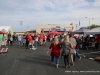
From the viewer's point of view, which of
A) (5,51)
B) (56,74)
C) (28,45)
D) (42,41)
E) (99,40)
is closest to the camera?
Answer: (56,74)

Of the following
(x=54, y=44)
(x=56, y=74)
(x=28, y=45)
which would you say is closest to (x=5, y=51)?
(x=28, y=45)

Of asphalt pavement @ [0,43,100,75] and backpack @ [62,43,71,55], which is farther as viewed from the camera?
backpack @ [62,43,71,55]

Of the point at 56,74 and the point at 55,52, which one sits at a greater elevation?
the point at 55,52

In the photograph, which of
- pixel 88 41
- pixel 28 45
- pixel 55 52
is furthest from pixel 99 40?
pixel 55 52

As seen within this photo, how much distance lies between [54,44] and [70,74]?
2.00 meters

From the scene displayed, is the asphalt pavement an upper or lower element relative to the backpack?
lower

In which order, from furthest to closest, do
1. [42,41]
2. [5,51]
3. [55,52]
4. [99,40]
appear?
1. [42,41]
2. [99,40]
3. [5,51]
4. [55,52]

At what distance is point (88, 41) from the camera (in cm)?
1842

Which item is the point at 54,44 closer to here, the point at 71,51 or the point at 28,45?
the point at 71,51

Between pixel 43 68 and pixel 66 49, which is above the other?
pixel 66 49

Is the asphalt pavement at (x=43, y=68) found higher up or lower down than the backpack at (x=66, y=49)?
lower down

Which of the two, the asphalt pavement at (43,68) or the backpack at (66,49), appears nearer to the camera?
the asphalt pavement at (43,68)

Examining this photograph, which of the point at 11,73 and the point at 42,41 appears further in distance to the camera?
the point at 42,41

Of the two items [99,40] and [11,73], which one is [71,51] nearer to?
[11,73]
